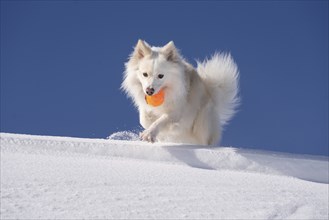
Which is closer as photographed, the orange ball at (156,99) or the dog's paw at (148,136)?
the dog's paw at (148,136)

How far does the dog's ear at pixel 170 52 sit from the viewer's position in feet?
15.4

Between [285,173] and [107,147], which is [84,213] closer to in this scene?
[107,147]

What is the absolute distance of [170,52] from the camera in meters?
4.73

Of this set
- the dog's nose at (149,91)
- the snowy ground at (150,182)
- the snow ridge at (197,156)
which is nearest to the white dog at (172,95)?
the dog's nose at (149,91)

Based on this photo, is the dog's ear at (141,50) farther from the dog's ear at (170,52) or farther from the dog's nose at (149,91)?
the dog's nose at (149,91)

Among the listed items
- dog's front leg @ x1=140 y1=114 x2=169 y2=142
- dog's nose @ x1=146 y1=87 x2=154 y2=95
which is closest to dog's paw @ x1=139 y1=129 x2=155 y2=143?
dog's front leg @ x1=140 y1=114 x2=169 y2=142

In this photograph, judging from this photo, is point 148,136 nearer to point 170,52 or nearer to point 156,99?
point 156,99

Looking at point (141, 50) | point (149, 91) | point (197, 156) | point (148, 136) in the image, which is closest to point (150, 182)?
point (197, 156)

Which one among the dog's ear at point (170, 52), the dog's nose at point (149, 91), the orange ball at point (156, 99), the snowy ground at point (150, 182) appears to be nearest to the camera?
the snowy ground at point (150, 182)

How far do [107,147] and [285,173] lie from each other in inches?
47.9

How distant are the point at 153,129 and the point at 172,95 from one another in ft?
1.84

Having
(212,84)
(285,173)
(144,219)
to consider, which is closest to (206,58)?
(212,84)

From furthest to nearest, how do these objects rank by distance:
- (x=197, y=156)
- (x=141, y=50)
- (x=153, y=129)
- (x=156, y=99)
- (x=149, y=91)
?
(x=141, y=50), (x=156, y=99), (x=149, y=91), (x=153, y=129), (x=197, y=156)

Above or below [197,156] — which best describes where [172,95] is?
above
